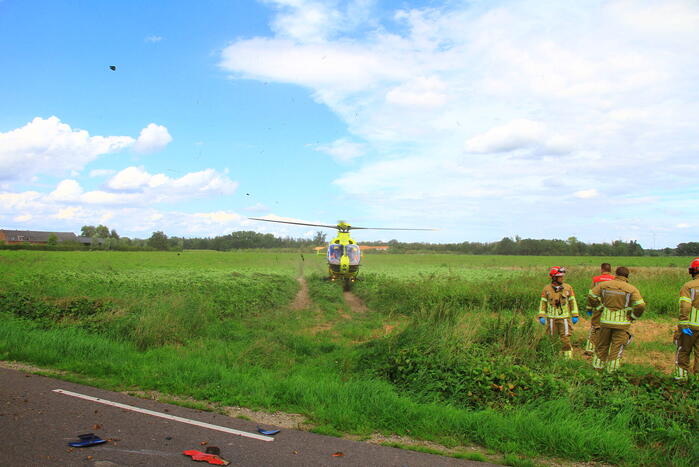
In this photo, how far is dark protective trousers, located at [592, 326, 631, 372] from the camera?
8797mm

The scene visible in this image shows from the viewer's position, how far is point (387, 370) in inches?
320

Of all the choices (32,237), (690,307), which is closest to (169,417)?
(690,307)

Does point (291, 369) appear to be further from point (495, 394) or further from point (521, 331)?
point (521, 331)

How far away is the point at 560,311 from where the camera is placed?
10.5m

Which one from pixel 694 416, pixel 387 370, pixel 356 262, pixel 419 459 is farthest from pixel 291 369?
pixel 356 262

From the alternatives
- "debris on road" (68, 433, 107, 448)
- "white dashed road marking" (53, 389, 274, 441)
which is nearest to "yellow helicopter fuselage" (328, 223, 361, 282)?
"white dashed road marking" (53, 389, 274, 441)

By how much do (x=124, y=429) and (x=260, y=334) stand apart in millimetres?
7190

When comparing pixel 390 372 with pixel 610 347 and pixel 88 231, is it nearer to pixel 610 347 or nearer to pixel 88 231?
pixel 610 347

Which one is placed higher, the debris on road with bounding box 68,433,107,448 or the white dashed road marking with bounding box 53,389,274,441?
the debris on road with bounding box 68,433,107,448

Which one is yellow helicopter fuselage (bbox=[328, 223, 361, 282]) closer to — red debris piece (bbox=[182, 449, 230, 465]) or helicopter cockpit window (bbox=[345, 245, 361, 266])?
helicopter cockpit window (bbox=[345, 245, 361, 266])

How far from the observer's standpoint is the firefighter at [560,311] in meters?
10.5

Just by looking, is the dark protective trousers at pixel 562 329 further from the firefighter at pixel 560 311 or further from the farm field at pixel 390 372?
the farm field at pixel 390 372

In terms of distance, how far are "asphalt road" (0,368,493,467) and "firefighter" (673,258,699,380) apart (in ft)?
18.2

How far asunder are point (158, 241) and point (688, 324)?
90323mm
